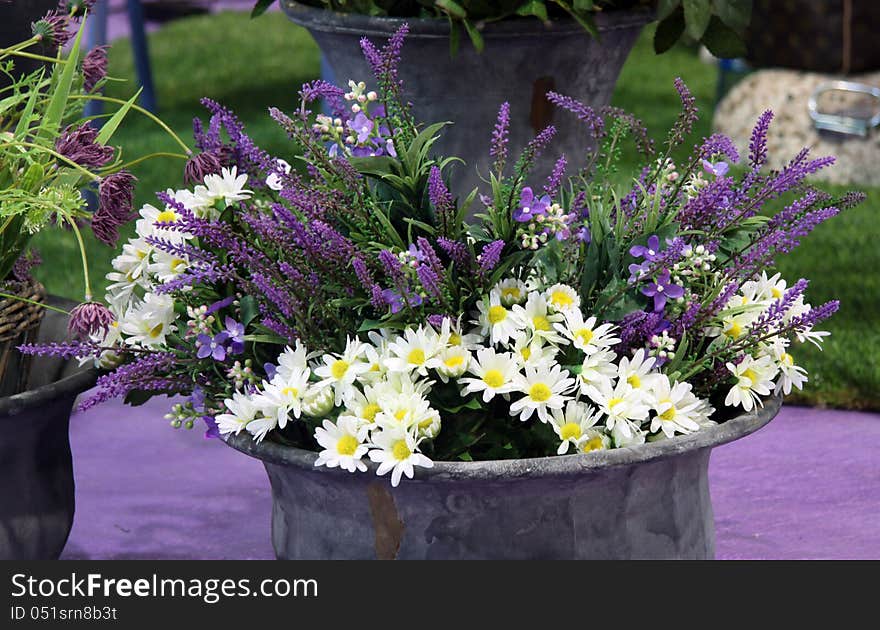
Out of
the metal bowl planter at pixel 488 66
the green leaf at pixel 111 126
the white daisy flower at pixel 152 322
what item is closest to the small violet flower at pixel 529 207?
the white daisy flower at pixel 152 322

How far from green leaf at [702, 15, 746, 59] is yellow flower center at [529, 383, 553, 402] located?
1448 mm

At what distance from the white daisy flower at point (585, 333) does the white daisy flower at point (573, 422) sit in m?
0.07

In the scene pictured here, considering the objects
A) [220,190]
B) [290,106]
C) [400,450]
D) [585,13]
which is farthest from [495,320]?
[290,106]

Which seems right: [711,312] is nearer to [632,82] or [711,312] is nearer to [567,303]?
[567,303]

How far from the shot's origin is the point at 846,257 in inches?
167

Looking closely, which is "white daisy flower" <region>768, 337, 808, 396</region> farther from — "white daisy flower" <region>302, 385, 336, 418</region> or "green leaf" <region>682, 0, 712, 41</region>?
"green leaf" <region>682, 0, 712, 41</region>

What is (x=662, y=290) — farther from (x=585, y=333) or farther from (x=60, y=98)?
(x=60, y=98)

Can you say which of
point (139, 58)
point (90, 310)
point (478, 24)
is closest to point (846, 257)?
point (478, 24)

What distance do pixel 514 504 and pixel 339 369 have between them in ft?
0.92

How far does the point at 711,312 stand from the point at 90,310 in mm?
869

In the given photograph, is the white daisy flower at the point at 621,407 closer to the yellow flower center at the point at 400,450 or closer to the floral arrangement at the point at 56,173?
the yellow flower center at the point at 400,450

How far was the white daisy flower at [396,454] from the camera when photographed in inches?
60.4

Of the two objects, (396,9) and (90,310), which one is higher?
(396,9)

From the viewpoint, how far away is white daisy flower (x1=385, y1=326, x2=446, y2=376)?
1.61 meters
